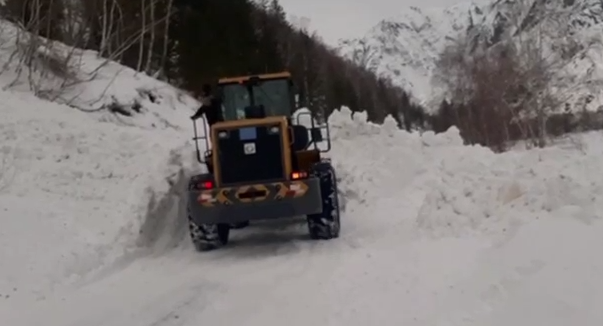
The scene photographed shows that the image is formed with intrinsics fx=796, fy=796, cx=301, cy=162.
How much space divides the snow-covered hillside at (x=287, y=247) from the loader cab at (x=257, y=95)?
1696 mm

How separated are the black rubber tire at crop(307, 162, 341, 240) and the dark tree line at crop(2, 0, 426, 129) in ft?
6.43

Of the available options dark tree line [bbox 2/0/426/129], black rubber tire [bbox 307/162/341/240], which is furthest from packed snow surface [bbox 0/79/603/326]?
dark tree line [bbox 2/0/426/129]

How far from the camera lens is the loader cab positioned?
12.4 m

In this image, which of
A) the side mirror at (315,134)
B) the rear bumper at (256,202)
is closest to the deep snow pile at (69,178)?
the rear bumper at (256,202)

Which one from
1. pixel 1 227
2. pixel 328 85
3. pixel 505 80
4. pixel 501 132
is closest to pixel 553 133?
pixel 501 132

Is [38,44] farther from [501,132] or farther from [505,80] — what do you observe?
[501,132]

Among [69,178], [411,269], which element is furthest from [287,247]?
[69,178]

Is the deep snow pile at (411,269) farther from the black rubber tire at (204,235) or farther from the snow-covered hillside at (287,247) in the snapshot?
the black rubber tire at (204,235)

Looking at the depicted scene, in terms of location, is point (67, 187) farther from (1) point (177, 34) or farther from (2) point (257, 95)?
(1) point (177, 34)

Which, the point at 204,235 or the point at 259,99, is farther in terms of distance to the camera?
the point at 259,99

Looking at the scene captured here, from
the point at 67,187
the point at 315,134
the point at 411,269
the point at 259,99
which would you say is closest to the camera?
the point at 411,269

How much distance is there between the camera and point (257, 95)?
12430 millimetres

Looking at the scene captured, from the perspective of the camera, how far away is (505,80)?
3847cm

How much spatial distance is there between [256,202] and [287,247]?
95 centimetres
